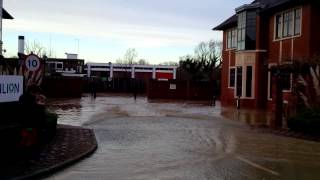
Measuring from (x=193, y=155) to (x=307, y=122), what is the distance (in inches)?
300

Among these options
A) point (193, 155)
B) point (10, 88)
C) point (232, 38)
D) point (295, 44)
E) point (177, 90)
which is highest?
point (232, 38)

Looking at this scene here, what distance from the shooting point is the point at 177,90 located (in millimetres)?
58625

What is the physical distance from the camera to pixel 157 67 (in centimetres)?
11681

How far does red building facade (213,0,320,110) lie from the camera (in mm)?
32844

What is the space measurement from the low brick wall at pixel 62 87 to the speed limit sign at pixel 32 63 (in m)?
38.3

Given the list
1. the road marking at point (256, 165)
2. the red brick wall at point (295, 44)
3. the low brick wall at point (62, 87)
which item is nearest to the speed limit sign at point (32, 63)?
the road marking at point (256, 165)

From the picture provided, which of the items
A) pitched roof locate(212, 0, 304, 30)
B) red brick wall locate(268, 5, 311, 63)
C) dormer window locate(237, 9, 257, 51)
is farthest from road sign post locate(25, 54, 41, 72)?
dormer window locate(237, 9, 257, 51)

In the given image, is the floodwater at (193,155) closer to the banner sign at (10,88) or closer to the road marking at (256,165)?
the road marking at (256,165)

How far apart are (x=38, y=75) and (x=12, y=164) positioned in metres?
4.91

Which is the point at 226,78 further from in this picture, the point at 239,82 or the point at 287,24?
the point at 287,24

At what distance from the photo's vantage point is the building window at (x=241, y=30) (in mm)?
40763

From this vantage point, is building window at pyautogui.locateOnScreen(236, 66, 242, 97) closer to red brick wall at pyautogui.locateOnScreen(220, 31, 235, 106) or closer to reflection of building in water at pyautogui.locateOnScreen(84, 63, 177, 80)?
red brick wall at pyautogui.locateOnScreen(220, 31, 235, 106)

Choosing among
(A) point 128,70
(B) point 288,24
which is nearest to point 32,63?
(B) point 288,24

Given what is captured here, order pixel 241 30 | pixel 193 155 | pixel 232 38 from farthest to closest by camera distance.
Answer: pixel 232 38
pixel 241 30
pixel 193 155
